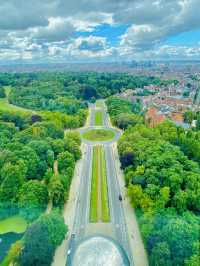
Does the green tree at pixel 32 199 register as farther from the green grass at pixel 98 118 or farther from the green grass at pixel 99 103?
the green grass at pixel 99 103

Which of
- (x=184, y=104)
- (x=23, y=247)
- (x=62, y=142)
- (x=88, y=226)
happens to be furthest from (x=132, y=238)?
(x=184, y=104)

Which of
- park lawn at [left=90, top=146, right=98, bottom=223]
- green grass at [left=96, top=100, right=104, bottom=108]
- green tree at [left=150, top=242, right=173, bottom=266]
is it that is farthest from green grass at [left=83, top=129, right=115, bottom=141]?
green tree at [left=150, top=242, right=173, bottom=266]

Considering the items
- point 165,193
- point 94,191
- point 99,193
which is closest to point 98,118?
point 94,191

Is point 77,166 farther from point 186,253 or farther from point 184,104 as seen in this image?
point 184,104

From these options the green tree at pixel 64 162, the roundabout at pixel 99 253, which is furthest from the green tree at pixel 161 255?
the green tree at pixel 64 162

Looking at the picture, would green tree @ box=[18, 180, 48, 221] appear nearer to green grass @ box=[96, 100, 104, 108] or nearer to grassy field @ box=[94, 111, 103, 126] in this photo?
grassy field @ box=[94, 111, 103, 126]

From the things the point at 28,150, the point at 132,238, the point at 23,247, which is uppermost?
the point at 28,150
